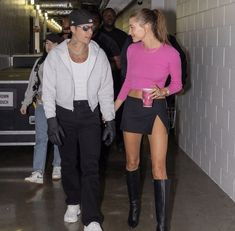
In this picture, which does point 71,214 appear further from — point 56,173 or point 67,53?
point 56,173

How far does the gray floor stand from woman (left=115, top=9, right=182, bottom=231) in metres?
0.54

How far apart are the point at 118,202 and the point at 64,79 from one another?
4.81ft

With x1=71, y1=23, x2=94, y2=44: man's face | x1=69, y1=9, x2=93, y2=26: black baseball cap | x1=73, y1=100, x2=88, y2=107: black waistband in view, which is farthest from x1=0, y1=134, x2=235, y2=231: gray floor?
x1=69, y1=9, x2=93, y2=26: black baseball cap

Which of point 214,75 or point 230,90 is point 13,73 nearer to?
point 214,75

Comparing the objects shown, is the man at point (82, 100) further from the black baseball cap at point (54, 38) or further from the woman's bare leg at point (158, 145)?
the black baseball cap at point (54, 38)

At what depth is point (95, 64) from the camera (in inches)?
138

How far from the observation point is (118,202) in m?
4.42

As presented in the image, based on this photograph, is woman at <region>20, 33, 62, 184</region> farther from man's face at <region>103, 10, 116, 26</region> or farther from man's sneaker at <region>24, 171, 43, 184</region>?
man's face at <region>103, 10, 116, 26</region>

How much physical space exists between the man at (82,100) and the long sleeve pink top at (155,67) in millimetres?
262

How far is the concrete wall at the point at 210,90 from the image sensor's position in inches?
178

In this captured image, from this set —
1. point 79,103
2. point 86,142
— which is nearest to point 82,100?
point 79,103

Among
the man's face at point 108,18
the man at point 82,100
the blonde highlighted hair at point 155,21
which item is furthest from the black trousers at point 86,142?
the man's face at point 108,18

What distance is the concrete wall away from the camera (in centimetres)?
452

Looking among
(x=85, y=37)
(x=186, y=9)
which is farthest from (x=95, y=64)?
(x=186, y=9)
